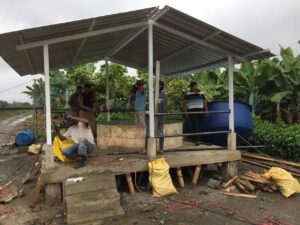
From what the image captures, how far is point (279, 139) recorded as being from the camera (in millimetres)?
10898

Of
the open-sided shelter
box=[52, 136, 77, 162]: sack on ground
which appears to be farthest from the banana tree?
box=[52, 136, 77, 162]: sack on ground

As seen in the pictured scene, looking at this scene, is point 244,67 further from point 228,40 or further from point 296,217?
point 296,217

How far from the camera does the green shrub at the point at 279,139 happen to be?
10391mm

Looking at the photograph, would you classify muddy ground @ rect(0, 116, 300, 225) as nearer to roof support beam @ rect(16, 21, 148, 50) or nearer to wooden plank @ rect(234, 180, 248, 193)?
wooden plank @ rect(234, 180, 248, 193)

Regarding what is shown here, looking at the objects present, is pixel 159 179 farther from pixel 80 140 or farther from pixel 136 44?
pixel 136 44

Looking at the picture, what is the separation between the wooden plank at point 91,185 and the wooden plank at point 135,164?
196 mm

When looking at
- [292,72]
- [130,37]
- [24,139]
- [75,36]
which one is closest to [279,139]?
[292,72]

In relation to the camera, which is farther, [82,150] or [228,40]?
[228,40]

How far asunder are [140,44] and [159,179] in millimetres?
3927

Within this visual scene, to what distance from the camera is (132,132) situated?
775cm

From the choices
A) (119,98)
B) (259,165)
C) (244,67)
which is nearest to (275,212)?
(259,165)

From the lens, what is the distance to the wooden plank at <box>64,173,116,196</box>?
575 cm

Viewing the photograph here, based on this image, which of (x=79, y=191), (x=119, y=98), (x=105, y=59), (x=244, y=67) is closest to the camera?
(x=79, y=191)

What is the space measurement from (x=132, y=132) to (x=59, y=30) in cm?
284
